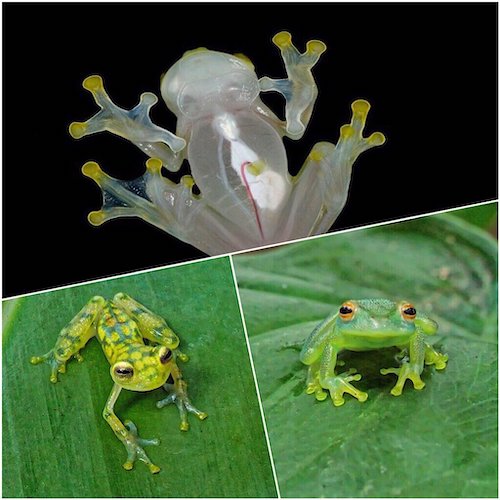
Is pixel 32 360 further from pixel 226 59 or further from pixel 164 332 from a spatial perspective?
pixel 226 59

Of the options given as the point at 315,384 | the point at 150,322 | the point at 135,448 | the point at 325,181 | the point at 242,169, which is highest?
the point at 242,169

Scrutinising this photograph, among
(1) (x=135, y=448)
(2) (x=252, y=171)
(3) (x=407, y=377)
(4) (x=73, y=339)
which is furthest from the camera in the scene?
(2) (x=252, y=171)

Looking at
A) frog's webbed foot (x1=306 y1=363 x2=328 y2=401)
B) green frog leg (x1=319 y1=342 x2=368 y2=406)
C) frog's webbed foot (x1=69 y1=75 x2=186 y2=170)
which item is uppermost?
frog's webbed foot (x1=69 y1=75 x2=186 y2=170)

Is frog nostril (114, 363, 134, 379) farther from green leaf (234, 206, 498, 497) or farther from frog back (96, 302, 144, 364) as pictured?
green leaf (234, 206, 498, 497)

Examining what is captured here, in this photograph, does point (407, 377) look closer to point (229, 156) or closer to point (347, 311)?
point (347, 311)

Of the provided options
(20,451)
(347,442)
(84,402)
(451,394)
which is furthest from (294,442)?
(20,451)

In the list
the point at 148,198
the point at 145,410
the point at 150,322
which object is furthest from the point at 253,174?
the point at 145,410

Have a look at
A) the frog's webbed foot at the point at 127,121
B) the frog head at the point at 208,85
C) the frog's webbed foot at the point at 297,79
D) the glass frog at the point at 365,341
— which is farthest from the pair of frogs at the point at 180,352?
the frog's webbed foot at the point at 297,79

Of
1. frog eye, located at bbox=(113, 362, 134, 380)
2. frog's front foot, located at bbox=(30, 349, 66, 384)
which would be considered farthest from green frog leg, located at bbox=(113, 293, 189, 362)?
frog's front foot, located at bbox=(30, 349, 66, 384)
